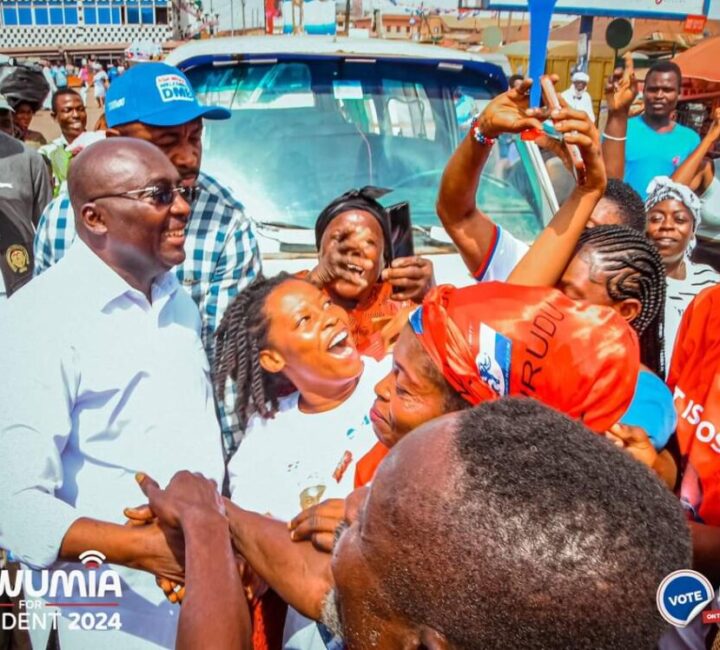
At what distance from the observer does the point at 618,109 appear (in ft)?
5.69

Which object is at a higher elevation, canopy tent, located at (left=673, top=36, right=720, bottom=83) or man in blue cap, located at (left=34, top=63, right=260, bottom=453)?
canopy tent, located at (left=673, top=36, right=720, bottom=83)

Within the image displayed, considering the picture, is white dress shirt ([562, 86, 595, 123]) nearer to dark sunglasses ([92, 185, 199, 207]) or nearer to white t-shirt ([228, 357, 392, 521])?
white t-shirt ([228, 357, 392, 521])

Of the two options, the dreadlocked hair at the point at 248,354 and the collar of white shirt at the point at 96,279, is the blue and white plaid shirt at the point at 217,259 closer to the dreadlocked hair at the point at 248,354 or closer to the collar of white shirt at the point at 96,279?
the dreadlocked hair at the point at 248,354

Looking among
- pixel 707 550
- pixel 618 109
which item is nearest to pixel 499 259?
pixel 618 109

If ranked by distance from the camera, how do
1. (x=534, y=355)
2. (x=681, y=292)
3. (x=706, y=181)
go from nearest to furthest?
Result: (x=534, y=355) < (x=681, y=292) < (x=706, y=181)

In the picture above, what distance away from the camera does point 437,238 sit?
1624mm

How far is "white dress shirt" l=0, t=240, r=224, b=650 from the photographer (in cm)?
131

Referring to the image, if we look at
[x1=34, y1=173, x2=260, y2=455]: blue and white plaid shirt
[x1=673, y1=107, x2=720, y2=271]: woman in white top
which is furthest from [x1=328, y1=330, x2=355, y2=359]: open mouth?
[x1=673, y1=107, x2=720, y2=271]: woman in white top

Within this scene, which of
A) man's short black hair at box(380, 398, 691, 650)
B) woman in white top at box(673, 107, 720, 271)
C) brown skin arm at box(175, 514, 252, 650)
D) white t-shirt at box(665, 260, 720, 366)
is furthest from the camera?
woman in white top at box(673, 107, 720, 271)

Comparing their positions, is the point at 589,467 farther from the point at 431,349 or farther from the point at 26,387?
the point at 26,387

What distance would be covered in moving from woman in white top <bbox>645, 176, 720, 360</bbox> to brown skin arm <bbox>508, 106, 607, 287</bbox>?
37 cm

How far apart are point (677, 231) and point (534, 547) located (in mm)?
1216

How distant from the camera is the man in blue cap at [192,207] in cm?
142

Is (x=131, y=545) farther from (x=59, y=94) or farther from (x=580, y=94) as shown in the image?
(x=580, y=94)
